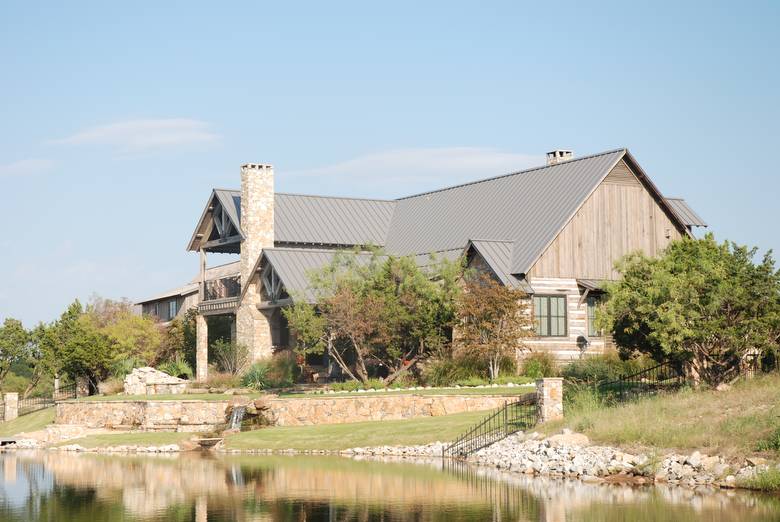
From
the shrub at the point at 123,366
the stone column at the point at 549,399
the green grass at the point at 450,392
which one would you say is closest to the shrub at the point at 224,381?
the shrub at the point at 123,366

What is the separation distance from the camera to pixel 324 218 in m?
63.6

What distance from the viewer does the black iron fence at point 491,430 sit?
116 feet

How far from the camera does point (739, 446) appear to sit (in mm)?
28031

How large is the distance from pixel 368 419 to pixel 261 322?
53.8 feet

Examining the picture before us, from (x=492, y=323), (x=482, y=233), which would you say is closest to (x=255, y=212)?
(x=482, y=233)

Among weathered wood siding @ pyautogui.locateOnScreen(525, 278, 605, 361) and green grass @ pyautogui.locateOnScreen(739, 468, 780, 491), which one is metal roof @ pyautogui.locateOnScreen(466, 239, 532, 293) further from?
green grass @ pyautogui.locateOnScreen(739, 468, 780, 491)

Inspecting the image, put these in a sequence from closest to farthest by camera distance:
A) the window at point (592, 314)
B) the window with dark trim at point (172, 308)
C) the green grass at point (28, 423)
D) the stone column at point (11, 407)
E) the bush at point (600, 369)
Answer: the bush at point (600, 369), the window at point (592, 314), the green grass at point (28, 423), the stone column at point (11, 407), the window with dark trim at point (172, 308)

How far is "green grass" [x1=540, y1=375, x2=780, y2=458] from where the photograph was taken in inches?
1118

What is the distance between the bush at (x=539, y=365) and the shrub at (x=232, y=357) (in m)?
15.1

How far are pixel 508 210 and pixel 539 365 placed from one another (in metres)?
10.5

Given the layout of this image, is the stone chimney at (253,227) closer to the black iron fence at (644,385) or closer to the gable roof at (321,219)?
the gable roof at (321,219)

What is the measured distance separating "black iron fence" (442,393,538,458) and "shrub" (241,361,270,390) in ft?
52.5

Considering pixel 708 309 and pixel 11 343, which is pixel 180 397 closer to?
pixel 11 343

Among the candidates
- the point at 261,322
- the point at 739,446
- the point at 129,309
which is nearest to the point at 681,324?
the point at 739,446
